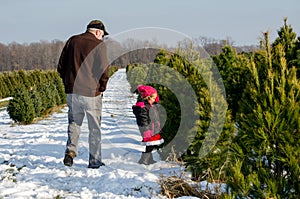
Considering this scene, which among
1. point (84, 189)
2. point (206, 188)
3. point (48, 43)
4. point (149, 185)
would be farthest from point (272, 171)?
point (48, 43)

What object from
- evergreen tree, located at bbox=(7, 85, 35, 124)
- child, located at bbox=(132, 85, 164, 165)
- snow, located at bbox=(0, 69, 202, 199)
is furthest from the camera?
evergreen tree, located at bbox=(7, 85, 35, 124)

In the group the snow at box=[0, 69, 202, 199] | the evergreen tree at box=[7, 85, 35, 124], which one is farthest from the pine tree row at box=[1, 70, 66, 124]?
the snow at box=[0, 69, 202, 199]

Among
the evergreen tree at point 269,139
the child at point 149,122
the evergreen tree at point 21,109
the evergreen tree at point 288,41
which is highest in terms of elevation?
the evergreen tree at point 288,41

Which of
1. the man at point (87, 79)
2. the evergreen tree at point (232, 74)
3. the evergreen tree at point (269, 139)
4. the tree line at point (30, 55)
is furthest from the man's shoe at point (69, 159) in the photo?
the tree line at point (30, 55)

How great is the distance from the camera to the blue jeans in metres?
5.62

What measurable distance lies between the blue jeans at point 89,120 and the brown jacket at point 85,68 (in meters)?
0.10

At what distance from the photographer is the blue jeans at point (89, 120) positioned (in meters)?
5.62

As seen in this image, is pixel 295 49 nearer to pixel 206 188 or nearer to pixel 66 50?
pixel 206 188

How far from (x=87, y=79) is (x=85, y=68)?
0.50ft

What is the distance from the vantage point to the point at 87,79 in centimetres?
558

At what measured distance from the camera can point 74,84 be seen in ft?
18.5

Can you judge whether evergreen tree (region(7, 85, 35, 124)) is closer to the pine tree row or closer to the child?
the pine tree row

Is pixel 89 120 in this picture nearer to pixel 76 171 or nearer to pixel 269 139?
pixel 76 171

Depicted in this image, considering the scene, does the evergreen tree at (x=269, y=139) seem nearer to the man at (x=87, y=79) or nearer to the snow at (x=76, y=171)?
the snow at (x=76, y=171)
